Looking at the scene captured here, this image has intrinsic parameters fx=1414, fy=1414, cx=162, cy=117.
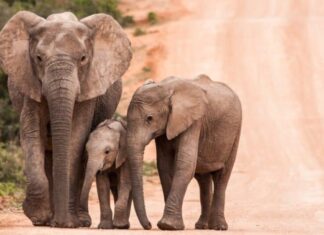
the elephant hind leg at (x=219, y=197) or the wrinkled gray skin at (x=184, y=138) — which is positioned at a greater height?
the wrinkled gray skin at (x=184, y=138)

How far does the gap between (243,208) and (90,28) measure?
667cm

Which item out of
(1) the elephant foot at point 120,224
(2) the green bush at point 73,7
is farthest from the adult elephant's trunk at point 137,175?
(2) the green bush at point 73,7

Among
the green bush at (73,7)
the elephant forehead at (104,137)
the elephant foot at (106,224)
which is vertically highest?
the elephant forehead at (104,137)

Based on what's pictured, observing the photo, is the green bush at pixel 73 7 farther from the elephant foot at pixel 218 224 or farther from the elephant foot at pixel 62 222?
the elephant foot at pixel 62 222

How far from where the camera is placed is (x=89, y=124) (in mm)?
16750

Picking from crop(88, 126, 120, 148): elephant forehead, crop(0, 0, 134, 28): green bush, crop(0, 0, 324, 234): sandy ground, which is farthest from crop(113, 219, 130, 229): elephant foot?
crop(0, 0, 134, 28): green bush

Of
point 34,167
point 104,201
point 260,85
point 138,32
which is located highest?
point 34,167

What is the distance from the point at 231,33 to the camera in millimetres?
40500

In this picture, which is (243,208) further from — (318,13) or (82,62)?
(318,13)

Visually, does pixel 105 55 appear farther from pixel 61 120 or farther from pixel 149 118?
pixel 61 120

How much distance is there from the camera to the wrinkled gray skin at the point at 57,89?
15.7 metres

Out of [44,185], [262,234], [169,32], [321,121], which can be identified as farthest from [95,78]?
[169,32]

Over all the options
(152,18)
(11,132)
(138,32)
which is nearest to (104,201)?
(11,132)

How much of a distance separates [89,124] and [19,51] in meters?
1.20
